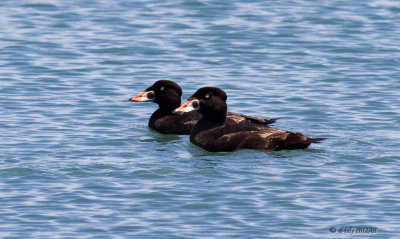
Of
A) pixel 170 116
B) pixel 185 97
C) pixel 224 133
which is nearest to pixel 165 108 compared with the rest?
pixel 170 116

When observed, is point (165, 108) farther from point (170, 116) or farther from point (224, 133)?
point (224, 133)

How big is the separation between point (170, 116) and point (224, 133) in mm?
1959

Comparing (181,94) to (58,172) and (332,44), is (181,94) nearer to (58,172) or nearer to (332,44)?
(58,172)

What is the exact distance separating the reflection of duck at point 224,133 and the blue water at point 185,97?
0.19 meters

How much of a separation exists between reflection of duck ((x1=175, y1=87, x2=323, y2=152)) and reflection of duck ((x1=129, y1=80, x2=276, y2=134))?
330 millimetres

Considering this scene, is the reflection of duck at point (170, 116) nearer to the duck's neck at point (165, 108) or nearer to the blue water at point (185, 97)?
the duck's neck at point (165, 108)

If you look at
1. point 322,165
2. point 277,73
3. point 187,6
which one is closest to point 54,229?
point 322,165

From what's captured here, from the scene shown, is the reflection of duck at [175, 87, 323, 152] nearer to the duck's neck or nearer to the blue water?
the blue water

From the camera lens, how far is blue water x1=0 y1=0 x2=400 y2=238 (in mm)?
11852

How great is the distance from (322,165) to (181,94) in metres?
4.30

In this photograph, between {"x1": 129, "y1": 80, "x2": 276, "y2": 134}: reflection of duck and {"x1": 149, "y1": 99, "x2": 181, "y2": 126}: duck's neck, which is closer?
{"x1": 129, "y1": 80, "x2": 276, "y2": 134}: reflection of duck

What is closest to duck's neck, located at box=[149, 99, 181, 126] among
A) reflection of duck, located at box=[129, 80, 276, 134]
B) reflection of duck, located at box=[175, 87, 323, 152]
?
reflection of duck, located at box=[129, 80, 276, 134]

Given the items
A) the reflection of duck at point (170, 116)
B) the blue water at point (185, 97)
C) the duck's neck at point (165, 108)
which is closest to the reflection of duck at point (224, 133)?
the blue water at point (185, 97)

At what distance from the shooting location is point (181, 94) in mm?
17672
